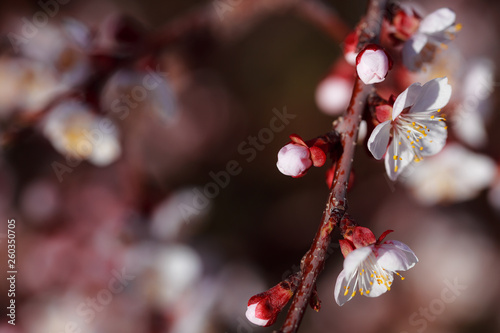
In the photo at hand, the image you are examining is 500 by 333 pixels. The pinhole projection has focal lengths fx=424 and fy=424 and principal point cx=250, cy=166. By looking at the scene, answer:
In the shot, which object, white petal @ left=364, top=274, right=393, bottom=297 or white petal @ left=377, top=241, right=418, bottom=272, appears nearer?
white petal @ left=377, top=241, right=418, bottom=272

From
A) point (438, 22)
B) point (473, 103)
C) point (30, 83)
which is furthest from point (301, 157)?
point (30, 83)

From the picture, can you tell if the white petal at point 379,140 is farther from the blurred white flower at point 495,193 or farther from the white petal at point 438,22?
the blurred white flower at point 495,193

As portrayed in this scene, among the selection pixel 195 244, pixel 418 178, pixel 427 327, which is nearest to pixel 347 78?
pixel 418 178

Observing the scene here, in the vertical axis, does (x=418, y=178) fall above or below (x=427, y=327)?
above

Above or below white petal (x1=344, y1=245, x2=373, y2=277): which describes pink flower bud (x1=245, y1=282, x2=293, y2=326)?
below

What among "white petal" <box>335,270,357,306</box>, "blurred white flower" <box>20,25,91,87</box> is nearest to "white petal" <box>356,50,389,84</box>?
"white petal" <box>335,270,357,306</box>

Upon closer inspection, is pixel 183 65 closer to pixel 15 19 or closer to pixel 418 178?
pixel 418 178

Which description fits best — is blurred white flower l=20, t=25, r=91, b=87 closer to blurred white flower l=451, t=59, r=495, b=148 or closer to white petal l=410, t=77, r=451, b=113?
white petal l=410, t=77, r=451, b=113

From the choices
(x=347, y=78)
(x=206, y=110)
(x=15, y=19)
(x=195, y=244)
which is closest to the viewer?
(x=347, y=78)
